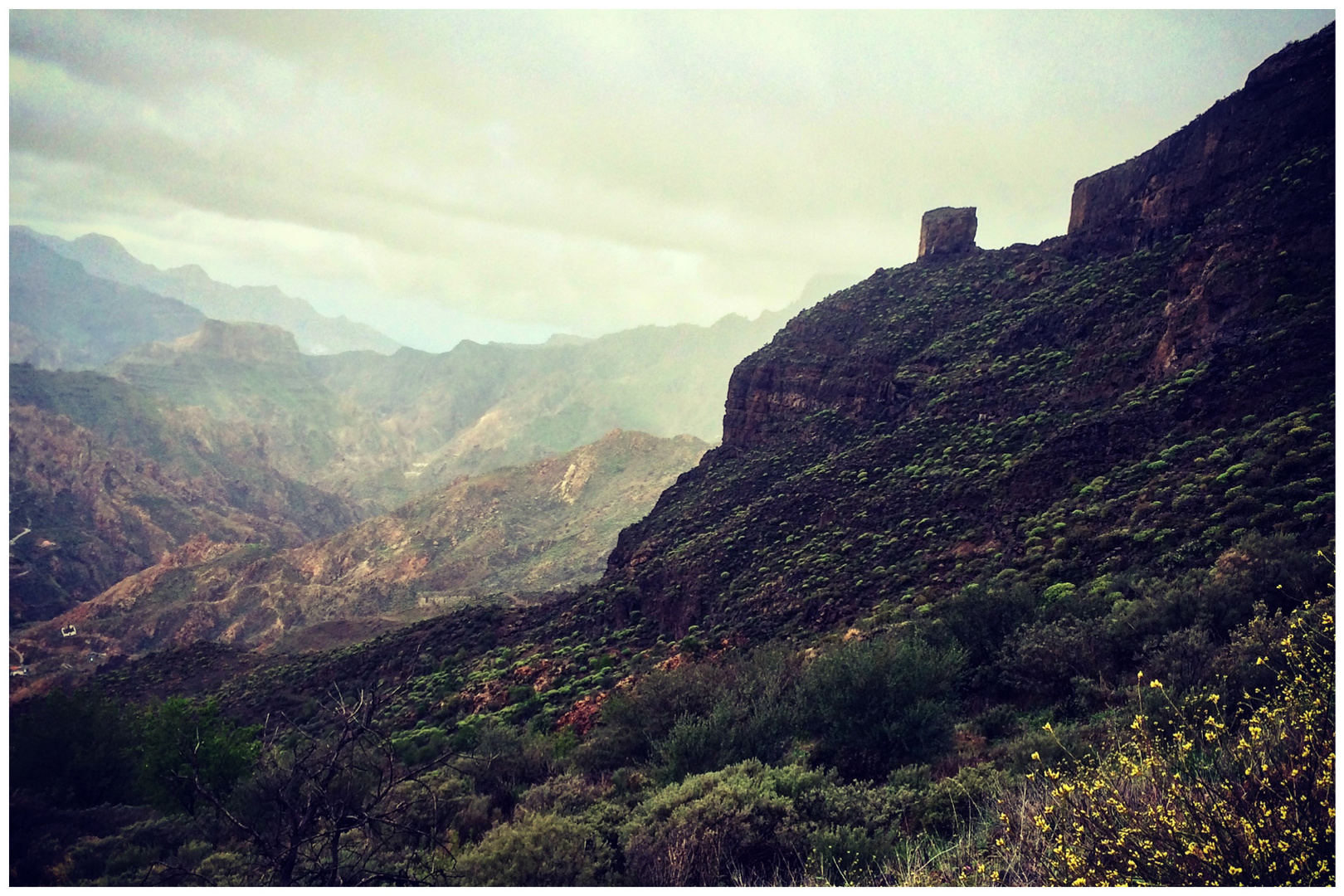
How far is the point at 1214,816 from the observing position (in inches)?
174

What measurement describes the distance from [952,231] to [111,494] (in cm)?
13966

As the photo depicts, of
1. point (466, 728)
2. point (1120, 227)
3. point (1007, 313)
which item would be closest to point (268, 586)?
point (466, 728)

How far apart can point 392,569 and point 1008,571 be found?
9377 centimetres

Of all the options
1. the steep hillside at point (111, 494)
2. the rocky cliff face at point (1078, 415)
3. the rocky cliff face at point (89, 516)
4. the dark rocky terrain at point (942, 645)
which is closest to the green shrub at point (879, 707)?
the dark rocky terrain at point (942, 645)

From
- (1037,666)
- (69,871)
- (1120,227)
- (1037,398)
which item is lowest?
(69,871)

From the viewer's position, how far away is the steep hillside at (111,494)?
299 ft

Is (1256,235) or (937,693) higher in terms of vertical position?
(1256,235)

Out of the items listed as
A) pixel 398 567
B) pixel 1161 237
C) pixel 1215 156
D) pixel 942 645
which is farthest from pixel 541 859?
pixel 398 567

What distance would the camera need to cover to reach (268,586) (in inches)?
3460

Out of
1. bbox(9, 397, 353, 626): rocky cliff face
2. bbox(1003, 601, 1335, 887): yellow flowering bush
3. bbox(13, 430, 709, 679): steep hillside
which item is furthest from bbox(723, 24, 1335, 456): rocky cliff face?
bbox(9, 397, 353, 626): rocky cliff face

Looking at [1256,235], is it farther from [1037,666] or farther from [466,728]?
[466,728]

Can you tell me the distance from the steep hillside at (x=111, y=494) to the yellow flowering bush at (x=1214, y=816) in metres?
87.7

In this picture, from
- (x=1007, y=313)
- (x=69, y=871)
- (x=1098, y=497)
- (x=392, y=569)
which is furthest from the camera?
(x=392, y=569)

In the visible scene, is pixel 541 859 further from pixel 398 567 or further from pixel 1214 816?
pixel 398 567
